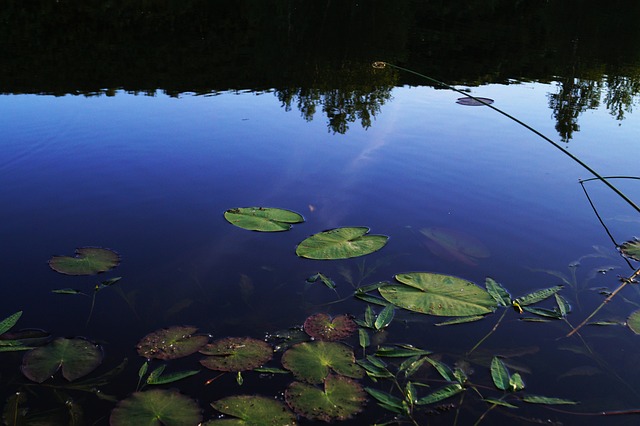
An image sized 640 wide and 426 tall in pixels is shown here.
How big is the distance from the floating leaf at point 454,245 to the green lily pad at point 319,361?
1175 mm

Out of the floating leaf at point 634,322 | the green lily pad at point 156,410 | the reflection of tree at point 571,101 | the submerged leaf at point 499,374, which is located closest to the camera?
the green lily pad at point 156,410

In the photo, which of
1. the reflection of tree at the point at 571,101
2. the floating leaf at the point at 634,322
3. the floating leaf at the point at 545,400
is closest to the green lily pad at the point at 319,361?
the floating leaf at the point at 545,400

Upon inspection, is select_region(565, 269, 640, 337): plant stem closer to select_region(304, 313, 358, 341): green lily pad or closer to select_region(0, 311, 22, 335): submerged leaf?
select_region(304, 313, 358, 341): green lily pad

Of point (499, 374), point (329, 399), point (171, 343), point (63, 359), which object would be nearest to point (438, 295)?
point (499, 374)

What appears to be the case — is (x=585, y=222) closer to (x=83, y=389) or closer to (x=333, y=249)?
(x=333, y=249)

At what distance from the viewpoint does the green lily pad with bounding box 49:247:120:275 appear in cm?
288

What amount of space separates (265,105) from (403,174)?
112 inches

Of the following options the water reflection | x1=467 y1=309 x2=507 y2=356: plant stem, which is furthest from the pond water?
the water reflection

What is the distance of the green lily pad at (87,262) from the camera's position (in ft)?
9.43

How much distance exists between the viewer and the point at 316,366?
2207 mm

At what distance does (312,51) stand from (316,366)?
969 cm

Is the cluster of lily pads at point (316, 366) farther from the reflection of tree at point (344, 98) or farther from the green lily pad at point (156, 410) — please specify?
the reflection of tree at point (344, 98)

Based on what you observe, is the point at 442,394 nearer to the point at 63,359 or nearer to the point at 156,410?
the point at 156,410

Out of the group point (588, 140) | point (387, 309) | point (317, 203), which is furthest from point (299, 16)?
point (387, 309)
